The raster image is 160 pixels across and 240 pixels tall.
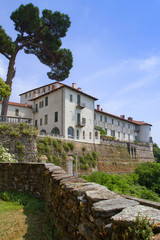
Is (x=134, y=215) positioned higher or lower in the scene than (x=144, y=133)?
lower

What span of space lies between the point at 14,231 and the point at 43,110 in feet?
103

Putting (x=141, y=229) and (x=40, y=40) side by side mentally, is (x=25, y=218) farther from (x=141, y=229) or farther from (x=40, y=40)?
(x=40, y=40)

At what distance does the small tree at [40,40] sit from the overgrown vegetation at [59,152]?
6.10m

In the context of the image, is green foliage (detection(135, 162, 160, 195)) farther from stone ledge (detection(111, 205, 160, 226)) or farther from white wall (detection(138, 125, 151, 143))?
white wall (detection(138, 125, 151, 143))

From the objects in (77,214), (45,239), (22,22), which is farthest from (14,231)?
(22,22)

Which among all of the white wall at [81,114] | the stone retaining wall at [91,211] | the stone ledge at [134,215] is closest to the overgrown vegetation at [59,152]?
the white wall at [81,114]

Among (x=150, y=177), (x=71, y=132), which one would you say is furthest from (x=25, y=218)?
(x=71, y=132)

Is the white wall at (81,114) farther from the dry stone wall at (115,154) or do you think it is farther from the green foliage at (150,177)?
the green foliage at (150,177)

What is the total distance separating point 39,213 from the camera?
19.1 feet

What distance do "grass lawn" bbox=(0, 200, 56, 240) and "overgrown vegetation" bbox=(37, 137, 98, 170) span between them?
16.1 m

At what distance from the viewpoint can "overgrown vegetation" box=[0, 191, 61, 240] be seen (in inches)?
173

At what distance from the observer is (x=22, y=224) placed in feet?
16.4

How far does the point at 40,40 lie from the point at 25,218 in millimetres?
25286

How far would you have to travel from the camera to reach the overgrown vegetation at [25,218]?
439 centimetres
